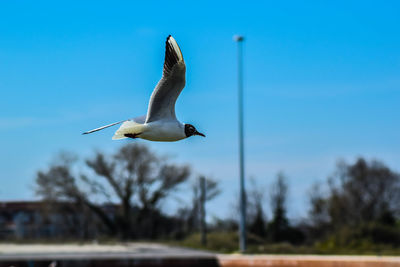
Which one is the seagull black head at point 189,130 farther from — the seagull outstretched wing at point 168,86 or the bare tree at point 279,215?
the bare tree at point 279,215

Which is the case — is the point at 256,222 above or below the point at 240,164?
→ below

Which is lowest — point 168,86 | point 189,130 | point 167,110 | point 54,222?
point 54,222

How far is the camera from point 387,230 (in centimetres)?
2692

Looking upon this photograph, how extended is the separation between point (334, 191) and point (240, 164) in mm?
11514

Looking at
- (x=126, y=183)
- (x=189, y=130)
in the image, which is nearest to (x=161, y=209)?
(x=126, y=183)

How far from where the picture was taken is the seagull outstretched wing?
7832 mm

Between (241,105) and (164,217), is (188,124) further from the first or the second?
(164,217)

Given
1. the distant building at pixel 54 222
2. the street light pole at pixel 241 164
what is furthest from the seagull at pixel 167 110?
the distant building at pixel 54 222

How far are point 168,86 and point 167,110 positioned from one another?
30 cm

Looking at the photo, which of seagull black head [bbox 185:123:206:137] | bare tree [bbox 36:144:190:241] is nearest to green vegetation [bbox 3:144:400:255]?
bare tree [bbox 36:144:190:241]

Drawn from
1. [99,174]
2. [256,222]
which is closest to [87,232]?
[99,174]

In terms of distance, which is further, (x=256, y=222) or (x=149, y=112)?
(x=256, y=222)

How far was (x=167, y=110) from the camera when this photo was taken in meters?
7.90

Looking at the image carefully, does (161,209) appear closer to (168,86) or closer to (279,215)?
(279,215)
